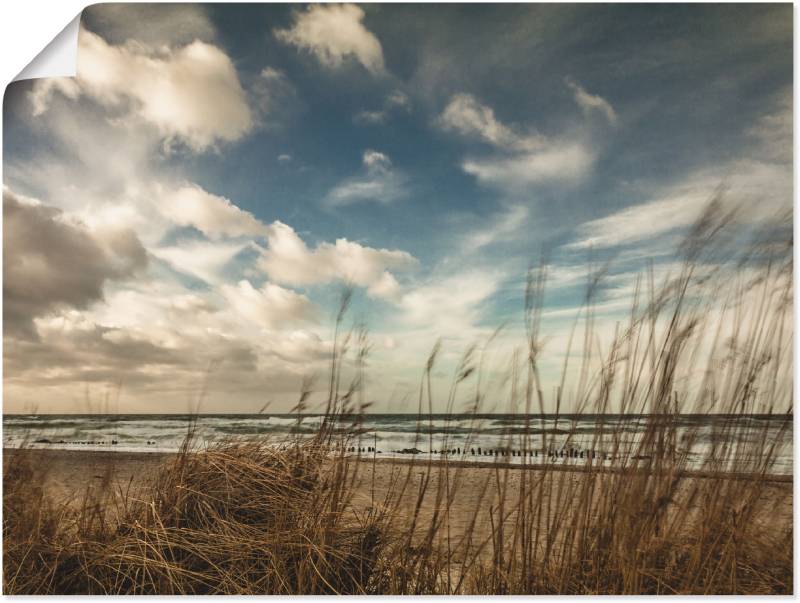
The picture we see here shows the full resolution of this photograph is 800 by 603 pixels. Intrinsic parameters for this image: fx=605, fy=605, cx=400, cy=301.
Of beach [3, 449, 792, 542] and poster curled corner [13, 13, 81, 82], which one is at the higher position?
poster curled corner [13, 13, 81, 82]

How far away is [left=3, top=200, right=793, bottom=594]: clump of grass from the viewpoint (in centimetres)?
174

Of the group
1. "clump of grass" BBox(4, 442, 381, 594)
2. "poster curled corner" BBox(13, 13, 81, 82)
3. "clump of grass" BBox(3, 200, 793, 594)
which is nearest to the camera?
"clump of grass" BBox(3, 200, 793, 594)

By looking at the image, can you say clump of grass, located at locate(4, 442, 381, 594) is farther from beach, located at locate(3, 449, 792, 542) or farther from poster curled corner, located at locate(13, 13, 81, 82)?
poster curled corner, located at locate(13, 13, 81, 82)

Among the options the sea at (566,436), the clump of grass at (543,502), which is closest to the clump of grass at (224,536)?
the clump of grass at (543,502)

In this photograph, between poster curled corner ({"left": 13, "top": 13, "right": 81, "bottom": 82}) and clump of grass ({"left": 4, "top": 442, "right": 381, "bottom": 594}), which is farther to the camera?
poster curled corner ({"left": 13, "top": 13, "right": 81, "bottom": 82})

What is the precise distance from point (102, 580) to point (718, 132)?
254 cm

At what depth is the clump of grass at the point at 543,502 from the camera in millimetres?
1736

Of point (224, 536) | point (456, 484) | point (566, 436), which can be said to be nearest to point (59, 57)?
point (224, 536)

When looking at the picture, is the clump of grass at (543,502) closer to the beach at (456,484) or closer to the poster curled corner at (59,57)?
the beach at (456,484)

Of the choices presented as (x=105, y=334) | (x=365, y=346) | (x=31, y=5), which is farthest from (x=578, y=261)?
(x=31, y=5)

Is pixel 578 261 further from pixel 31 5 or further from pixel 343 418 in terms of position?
pixel 31 5

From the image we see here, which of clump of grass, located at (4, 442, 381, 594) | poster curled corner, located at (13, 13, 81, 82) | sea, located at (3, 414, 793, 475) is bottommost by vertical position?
clump of grass, located at (4, 442, 381, 594)

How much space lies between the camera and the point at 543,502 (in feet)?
6.09

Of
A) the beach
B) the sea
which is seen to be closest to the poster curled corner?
the sea
